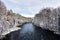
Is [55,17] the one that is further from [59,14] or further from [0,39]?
[0,39]

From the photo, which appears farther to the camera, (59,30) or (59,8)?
(59,8)

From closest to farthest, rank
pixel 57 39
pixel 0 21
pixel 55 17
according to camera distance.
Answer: pixel 57 39 < pixel 0 21 < pixel 55 17

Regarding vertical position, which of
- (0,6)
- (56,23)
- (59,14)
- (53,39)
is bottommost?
(53,39)

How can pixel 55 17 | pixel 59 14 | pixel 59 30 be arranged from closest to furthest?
1. pixel 59 30
2. pixel 59 14
3. pixel 55 17

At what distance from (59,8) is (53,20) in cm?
633

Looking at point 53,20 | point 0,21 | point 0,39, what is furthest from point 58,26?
point 0,39

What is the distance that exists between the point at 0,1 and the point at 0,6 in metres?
3.90

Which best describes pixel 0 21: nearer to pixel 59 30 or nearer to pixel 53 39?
pixel 53 39

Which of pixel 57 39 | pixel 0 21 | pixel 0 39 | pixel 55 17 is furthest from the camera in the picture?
pixel 55 17

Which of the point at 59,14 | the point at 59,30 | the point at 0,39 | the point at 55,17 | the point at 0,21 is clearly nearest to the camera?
the point at 0,39

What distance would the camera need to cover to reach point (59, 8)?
56.6 m

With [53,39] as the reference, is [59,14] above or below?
above

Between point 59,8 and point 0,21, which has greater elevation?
point 59,8

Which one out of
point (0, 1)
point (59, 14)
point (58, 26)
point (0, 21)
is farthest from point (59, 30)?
point (0, 1)
